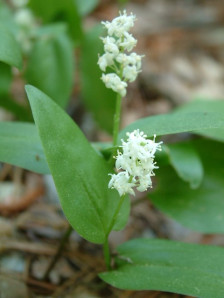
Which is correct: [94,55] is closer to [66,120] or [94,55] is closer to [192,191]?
[192,191]

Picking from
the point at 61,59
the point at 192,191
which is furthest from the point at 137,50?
the point at 192,191

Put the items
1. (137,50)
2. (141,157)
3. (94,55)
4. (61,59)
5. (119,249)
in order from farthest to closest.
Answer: (137,50)
(94,55)
(61,59)
(119,249)
(141,157)

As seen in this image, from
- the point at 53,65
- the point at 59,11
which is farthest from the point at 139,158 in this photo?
the point at 59,11

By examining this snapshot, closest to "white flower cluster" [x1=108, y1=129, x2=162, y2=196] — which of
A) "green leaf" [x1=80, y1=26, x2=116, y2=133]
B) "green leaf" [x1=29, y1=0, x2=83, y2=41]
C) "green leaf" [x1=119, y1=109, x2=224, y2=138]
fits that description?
"green leaf" [x1=119, y1=109, x2=224, y2=138]

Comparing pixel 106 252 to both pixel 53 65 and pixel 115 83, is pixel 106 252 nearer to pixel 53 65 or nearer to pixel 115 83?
A: pixel 115 83

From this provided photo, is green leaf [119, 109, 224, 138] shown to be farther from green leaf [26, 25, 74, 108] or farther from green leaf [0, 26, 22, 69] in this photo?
green leaf [26, 25, 74, 108]

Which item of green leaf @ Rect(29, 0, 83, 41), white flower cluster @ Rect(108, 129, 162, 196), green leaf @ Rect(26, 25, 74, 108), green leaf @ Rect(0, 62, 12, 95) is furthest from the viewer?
green leaf @ Rect(29, 0, 83, 41)
